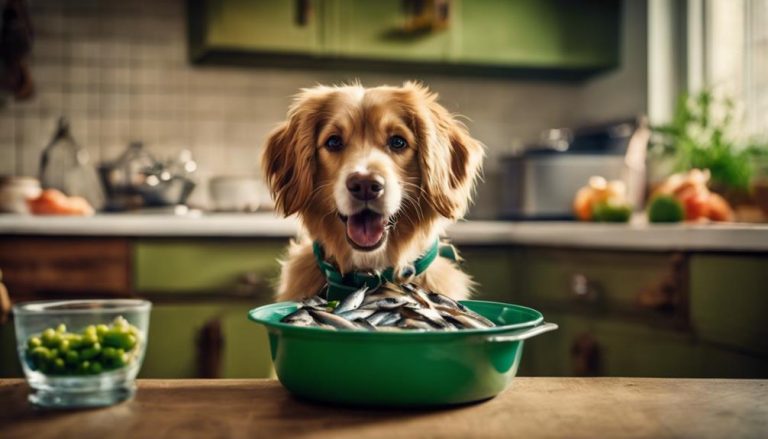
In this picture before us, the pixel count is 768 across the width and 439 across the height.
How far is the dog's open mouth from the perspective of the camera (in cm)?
134

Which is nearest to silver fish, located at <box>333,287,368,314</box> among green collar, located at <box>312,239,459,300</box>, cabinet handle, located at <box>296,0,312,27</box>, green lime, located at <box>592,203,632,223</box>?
green collar, located at <box>312,239,459,300</box>

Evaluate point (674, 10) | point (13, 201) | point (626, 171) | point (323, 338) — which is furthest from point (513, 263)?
point (323, 338)

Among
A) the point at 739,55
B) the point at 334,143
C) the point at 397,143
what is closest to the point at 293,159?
the point at 334,143

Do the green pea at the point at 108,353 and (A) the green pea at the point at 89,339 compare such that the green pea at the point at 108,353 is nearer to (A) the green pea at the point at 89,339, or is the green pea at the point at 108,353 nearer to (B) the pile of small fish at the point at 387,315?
(A) the green pea at the point at 89,339

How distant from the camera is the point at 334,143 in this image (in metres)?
1.46

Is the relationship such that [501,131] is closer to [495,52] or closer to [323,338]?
[495,52]

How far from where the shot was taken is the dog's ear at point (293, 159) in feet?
4.91

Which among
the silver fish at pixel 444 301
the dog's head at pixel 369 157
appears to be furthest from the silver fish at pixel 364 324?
the dog's head at pixel 369 157

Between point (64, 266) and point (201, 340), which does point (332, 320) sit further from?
point (64, 266)

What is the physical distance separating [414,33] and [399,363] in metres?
2.51

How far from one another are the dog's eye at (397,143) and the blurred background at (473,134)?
935 millimetres

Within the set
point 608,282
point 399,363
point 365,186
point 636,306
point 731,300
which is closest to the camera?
point 399,363

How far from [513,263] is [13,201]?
1821mm

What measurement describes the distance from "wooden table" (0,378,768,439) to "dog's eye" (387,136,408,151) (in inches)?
26.6
